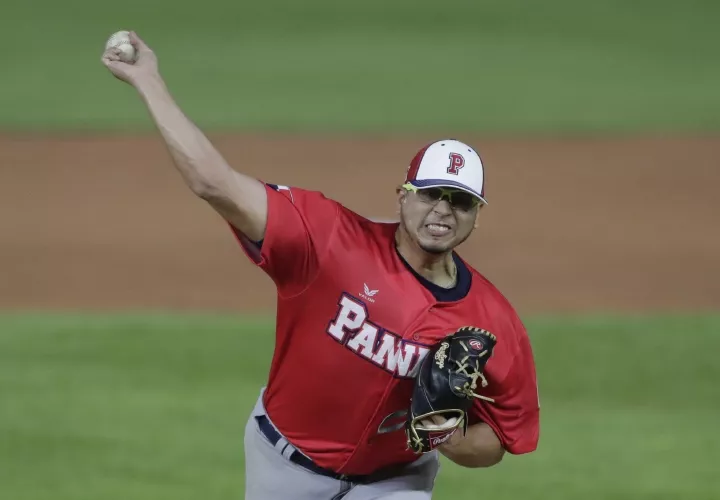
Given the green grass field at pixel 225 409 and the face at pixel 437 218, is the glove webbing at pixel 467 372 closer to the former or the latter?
the face at pixel 437 218

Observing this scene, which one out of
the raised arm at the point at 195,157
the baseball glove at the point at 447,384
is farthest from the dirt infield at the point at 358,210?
the raised arm at the point at 195,157

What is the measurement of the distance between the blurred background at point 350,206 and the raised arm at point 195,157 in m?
3.11

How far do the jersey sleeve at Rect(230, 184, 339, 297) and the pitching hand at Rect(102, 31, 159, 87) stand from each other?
1.96 feet

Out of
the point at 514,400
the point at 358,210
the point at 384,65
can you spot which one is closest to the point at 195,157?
the point at 514,400

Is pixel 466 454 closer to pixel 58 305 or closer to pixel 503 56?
pixel 58 305

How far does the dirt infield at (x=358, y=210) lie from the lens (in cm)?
1045

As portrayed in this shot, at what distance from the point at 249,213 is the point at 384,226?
0.85 m

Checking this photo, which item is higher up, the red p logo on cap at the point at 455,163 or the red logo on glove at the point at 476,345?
the red p logo on cap at the point at 455,163

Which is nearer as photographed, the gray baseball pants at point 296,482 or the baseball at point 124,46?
the baseball at point 124,46

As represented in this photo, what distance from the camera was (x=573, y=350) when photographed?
917 cm

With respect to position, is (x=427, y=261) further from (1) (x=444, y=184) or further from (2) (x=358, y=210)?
(2) (x=358, y=210)

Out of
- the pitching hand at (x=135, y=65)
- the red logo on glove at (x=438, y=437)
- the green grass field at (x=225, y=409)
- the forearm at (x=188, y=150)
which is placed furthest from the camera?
the green grass field at (x=225, y=409)

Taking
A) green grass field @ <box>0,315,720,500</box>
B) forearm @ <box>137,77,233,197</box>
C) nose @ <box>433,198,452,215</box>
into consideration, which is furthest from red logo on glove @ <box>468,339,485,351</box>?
green grass field @ <box>0,315,720,500</box>

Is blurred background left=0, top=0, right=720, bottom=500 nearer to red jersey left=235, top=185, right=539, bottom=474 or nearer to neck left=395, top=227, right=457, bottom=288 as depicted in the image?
red jersey left=235, top=185, right=539, bottom=474
